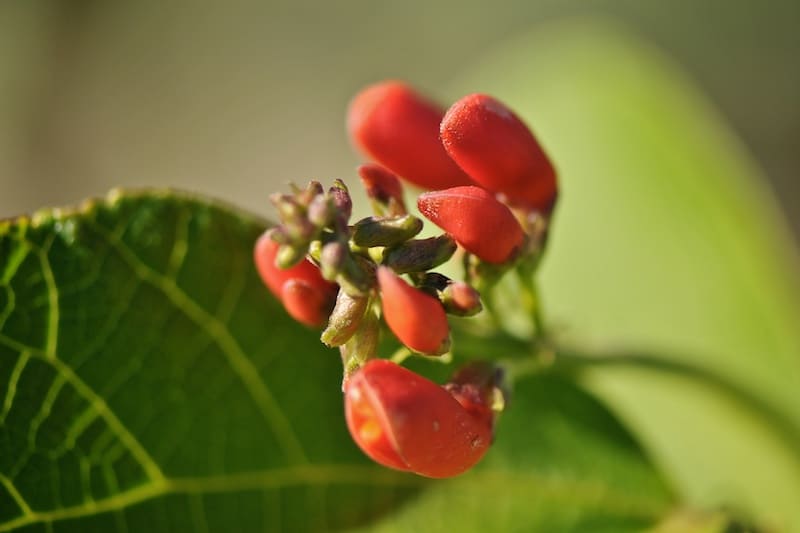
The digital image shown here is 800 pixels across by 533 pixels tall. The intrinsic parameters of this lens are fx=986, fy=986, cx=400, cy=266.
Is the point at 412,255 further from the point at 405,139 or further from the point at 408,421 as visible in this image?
the point at 405,139

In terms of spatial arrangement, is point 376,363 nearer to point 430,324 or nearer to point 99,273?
point 430,324

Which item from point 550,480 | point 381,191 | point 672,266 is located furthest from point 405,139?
point 672,266

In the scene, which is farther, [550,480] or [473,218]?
[550,480]

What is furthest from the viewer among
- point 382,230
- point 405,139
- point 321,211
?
point 405,139

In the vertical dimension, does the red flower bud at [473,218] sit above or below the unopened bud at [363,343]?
above

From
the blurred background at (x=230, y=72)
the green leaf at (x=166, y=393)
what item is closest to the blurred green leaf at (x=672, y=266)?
the green leaf at (x=166, y=393)

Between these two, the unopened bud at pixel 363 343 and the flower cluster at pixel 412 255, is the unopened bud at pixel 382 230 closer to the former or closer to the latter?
the flower cluster at pixel 412 255
